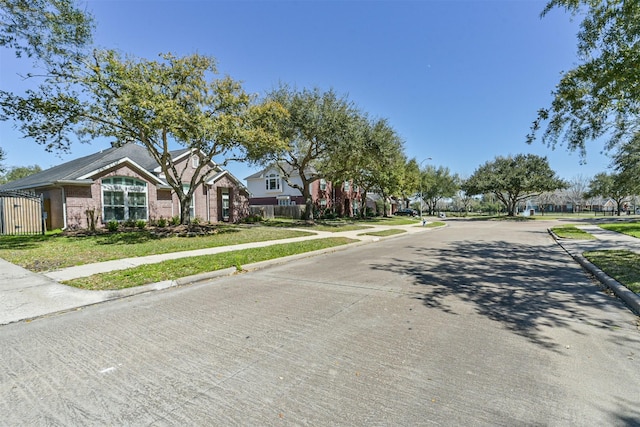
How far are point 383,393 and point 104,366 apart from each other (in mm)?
2959

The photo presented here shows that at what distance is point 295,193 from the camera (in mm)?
38344

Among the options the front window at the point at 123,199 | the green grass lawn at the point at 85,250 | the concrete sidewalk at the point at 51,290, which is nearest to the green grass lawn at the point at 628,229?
the green grass lawn at the point at 85,250

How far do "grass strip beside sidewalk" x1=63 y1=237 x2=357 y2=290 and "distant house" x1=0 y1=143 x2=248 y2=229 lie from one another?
8185 millimetres

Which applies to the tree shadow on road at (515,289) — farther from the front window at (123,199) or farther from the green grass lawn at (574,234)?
the front window at (123,199)

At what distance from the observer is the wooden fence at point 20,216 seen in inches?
691

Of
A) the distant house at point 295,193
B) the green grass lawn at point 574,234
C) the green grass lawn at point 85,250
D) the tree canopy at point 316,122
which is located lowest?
the green grass lawn at point 574,234

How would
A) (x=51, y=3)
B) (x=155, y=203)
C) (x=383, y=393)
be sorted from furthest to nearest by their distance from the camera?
(x=155, y=203) → (x=51, y=3) → (x=383, y=393)

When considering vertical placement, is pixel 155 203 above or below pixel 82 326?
above

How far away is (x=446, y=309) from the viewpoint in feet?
17.4

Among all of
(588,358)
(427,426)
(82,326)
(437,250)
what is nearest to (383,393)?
(427,426)

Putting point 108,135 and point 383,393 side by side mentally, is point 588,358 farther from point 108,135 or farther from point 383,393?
point 108,135

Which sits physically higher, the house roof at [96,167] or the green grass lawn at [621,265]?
the house roof at [96,167]

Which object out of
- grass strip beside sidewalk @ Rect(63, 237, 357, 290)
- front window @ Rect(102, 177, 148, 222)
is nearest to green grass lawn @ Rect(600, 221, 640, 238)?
grass strip beside sidewalk @ Rect(63, 237, 357, 290)

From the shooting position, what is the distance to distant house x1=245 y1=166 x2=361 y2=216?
3872 cm
